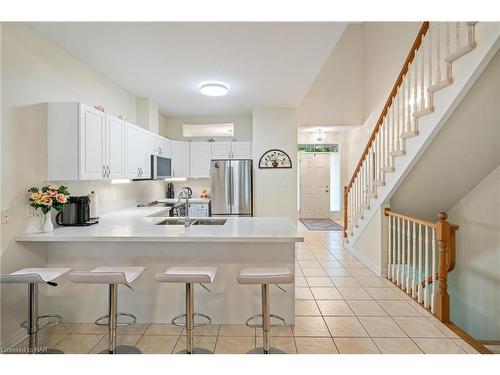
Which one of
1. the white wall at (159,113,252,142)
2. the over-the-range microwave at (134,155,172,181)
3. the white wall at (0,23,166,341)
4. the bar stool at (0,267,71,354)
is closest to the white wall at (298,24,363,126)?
the white wall at (159,113,252,142)

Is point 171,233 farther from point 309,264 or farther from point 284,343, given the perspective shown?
point 309,264

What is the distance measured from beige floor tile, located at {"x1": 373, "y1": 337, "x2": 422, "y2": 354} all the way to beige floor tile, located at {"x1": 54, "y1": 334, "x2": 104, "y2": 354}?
7.71 feet

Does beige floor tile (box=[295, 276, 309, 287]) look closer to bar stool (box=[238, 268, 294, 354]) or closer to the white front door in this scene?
bar stool (box=[238, 268, 294, 354])

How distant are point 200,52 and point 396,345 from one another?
326 centimetres

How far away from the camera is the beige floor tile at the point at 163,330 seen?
275 cm

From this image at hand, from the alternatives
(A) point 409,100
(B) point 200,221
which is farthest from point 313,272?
(A) point 409,100

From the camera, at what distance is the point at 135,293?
2.94m

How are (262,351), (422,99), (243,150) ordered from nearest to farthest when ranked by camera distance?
(262,351) → (422,99) → (243,150)

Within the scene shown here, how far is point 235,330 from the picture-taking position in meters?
2.80

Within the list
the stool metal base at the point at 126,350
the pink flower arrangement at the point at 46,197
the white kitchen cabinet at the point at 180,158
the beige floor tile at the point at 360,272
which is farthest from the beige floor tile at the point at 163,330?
the white kitchen cabinet at the point at 180,158

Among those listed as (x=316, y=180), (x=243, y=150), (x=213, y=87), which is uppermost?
(x=213, y=87)
